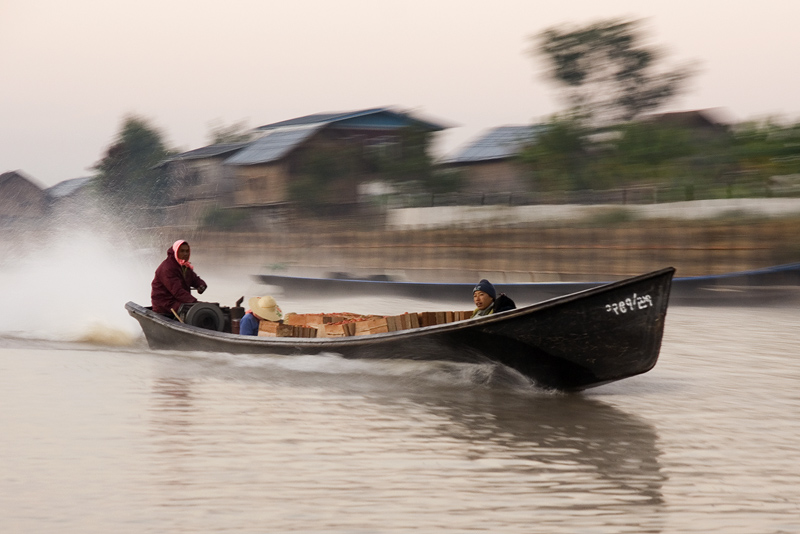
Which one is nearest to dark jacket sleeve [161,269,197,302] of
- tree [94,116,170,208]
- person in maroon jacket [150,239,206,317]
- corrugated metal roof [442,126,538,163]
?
person in maroon jacket [150,239,206,317]

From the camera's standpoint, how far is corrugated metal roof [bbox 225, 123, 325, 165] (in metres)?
33.8

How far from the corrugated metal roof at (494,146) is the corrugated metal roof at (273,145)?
5.60 meters

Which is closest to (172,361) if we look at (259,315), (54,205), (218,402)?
(259,315)

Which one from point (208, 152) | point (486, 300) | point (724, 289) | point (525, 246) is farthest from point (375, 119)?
point (486, 300)

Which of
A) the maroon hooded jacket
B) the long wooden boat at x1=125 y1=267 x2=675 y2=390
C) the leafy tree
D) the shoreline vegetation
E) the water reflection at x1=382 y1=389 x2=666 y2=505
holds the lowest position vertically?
the water reflection at x1=382 y1=389 x2=666 y2=505

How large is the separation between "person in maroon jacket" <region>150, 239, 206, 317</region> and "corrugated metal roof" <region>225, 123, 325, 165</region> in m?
23.7

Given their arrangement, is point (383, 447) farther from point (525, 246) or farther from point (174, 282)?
point (525, 246)

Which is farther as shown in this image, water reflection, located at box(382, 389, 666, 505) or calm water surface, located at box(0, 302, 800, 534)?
water reflection, located at box(382, 389, 666, 505)

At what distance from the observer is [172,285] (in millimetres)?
9945

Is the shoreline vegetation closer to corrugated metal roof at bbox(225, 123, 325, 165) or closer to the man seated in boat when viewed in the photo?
corrugated metal roof at bbox(225, 123, 325, 165)

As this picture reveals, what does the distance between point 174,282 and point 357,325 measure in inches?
99.3

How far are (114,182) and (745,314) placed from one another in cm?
3580

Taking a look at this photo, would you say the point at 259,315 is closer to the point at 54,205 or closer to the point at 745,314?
the point at 745,314

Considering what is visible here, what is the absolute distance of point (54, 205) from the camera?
5259 cm
